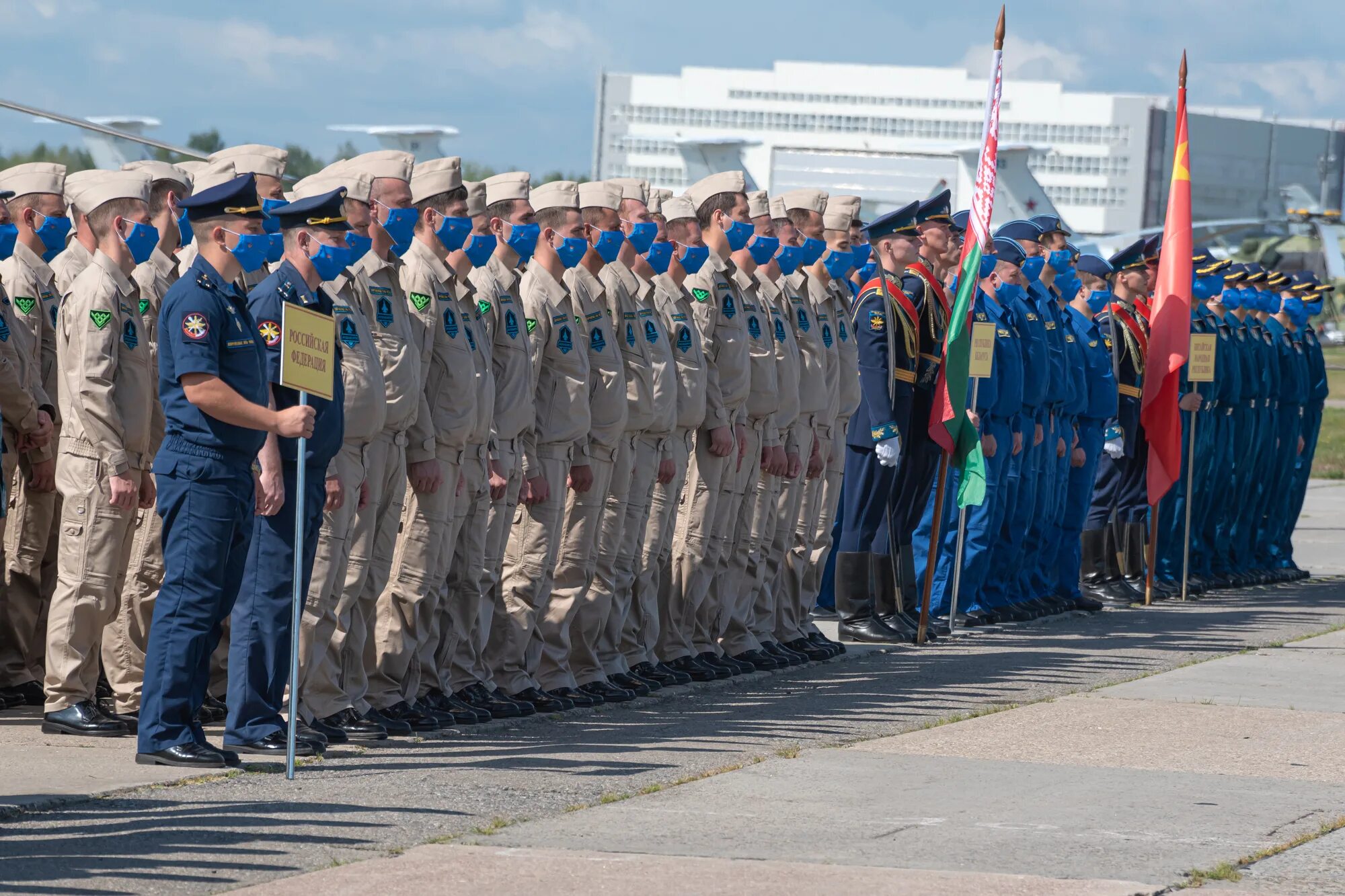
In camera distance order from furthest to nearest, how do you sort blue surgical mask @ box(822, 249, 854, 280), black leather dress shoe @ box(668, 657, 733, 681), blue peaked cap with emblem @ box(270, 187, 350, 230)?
blue surgical mask @ box(822, 249, 854, 280) < black leather dress shoe @ box(668, 657, 733, 681) < blue peaked cap with emblem @ box(270, 187, 350, 230)

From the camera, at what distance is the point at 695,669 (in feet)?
32.8

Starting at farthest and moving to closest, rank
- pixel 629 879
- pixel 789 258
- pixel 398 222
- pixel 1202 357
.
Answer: pixel 1202 357, pixel 789 258, pixel 398 222, pixel 629 879

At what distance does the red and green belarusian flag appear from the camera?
472 inches

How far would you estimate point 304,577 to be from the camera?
→ 7355 mm

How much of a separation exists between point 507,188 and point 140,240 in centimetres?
169

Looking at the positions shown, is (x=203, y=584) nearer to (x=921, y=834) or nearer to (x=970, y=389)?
(x=921, y=834)

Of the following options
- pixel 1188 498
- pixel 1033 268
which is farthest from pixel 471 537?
pixel 1188 498

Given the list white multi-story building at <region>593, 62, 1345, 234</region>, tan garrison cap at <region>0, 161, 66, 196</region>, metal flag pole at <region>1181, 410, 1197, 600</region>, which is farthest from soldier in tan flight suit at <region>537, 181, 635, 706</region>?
white multi-story building at <region>593, 62, 1345, 234</region>

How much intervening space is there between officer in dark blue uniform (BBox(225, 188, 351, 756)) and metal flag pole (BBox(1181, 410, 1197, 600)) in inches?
374

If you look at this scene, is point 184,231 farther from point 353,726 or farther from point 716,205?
point 353,726

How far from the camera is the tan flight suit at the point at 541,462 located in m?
8.80

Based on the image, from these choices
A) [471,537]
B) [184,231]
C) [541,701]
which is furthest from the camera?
[184,231]

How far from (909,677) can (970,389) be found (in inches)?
113

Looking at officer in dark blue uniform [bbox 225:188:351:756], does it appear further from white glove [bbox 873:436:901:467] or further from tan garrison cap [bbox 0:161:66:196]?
white glove [bbox 873:436:901:467]
